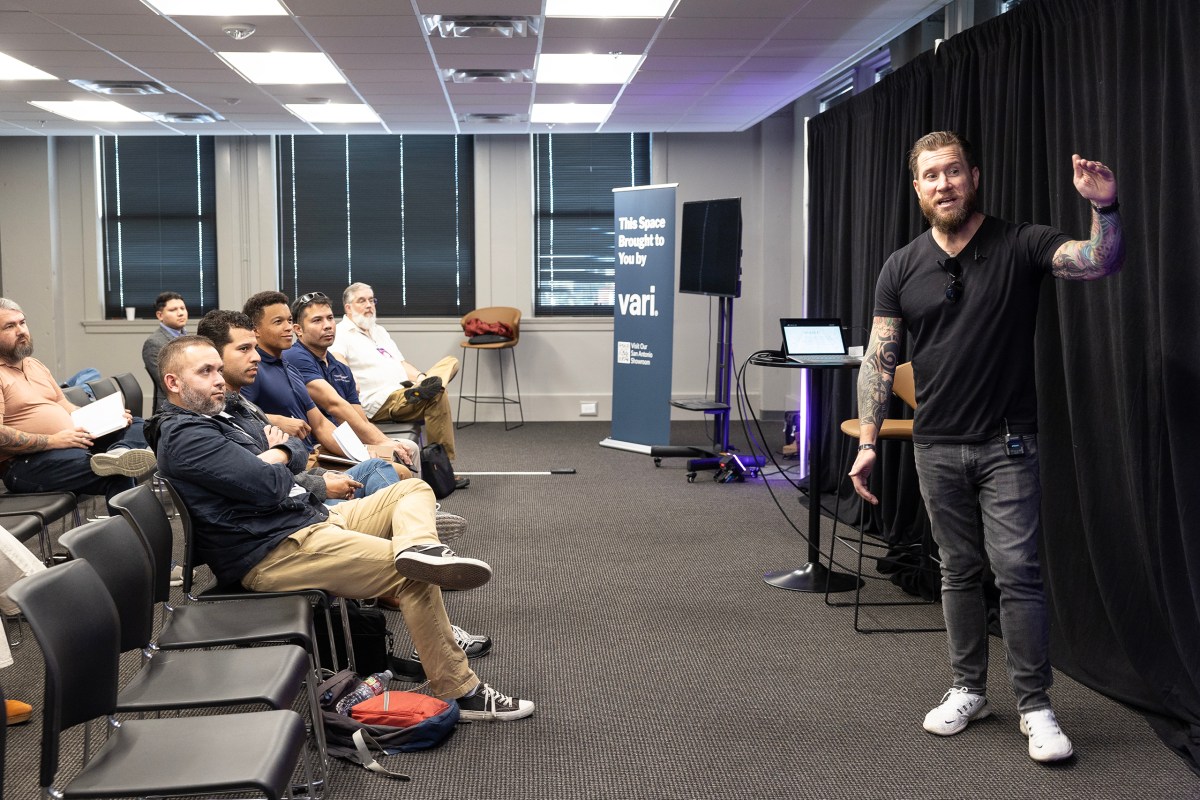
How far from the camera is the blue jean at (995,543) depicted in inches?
114

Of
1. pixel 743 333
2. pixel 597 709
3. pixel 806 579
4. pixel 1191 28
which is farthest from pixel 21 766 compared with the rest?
pixel 743 333

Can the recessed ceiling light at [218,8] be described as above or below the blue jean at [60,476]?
above

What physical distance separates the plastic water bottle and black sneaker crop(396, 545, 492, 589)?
389mm

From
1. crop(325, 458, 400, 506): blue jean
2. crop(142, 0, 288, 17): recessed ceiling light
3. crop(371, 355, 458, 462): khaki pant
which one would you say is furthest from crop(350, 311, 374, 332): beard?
crop(325, 458, 400, 506): blue jean

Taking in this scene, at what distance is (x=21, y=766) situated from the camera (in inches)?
116

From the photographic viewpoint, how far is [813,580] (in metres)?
4.68

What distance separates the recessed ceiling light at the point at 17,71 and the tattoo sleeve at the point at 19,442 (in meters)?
3.36

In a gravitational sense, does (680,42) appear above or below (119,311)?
above

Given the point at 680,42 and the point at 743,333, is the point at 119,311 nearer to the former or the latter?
the point at 743,333

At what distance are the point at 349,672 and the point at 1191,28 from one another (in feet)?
10.0

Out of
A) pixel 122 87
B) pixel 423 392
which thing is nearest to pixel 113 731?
pixel 423 392

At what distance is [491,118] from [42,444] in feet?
17.9

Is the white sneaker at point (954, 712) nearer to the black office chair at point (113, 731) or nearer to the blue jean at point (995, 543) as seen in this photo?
the blue jean at point (995, 543)

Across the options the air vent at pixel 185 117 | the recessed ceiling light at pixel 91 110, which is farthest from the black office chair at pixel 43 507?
the air vent at pixel 185 117
